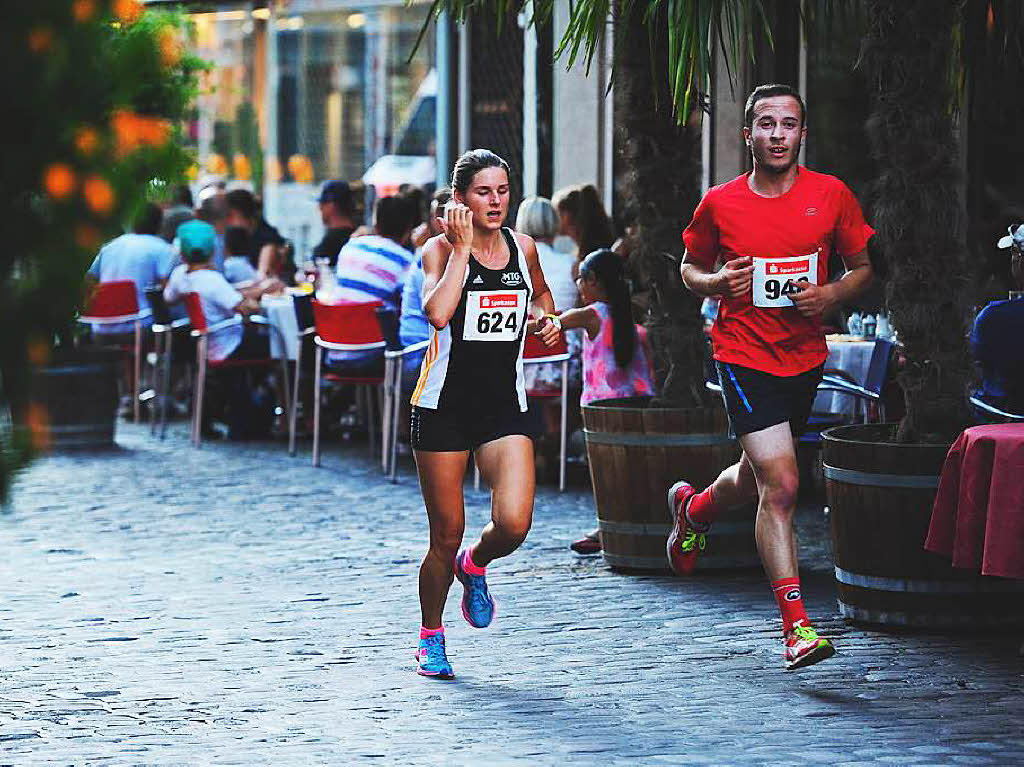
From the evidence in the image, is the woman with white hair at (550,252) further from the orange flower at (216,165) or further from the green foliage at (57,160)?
the orange flower at (216,165)

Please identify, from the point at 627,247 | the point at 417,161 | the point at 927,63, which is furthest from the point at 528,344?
the point at 417,161

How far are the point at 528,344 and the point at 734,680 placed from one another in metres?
5.22

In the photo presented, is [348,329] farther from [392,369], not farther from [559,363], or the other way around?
[559,363]

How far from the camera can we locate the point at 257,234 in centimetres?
1688

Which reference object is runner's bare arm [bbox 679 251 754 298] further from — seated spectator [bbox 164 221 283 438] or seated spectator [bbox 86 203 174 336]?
seated spectator [bbox 86 203 174 336]

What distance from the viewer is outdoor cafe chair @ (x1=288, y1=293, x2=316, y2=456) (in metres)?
13.4

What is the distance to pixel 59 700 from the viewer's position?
605 cm

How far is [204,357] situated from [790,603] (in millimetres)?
8378

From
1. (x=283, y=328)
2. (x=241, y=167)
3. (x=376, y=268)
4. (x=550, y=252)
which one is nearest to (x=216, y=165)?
(x=241, y=167)

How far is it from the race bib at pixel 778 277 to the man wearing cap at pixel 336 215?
8853 mm

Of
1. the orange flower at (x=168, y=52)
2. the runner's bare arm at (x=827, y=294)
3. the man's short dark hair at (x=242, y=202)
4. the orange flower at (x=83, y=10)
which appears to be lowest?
the runner's bare arm at (x=827, y=294)

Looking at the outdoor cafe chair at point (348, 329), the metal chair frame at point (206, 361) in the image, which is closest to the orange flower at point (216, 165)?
the metal chair frame at point (206, 361)

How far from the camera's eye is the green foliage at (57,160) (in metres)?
2.54

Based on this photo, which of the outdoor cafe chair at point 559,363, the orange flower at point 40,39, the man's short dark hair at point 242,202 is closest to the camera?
the orange flower at point 40,39
